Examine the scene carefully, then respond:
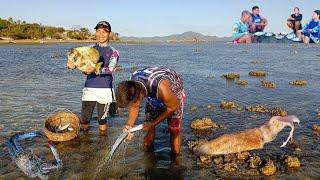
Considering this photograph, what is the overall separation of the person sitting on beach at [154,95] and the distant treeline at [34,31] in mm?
69843

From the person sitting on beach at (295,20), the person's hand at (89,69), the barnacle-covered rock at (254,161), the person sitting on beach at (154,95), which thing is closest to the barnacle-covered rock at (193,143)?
the person sitting on beach at (154,95)

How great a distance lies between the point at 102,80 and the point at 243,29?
82.3 meters

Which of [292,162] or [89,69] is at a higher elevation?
[89,69]

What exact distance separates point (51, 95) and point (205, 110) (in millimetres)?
6980

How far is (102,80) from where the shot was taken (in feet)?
31.6

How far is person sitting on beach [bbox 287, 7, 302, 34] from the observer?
257 ft

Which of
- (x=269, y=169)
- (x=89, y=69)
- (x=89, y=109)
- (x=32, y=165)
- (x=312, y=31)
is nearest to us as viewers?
(x=32, y=165)

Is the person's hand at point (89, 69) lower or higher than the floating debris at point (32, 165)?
higher

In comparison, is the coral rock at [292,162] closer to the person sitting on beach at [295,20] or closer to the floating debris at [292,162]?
the floating debris at [292,162]

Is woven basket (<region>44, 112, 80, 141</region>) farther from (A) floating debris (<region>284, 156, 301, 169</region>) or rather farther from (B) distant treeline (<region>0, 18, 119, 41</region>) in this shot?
(B) distant treeline (<region>0, 18, 119, 41</region>)

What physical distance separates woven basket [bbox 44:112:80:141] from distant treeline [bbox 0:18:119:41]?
66.9m

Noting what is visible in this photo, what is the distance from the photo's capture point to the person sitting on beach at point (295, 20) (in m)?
78.2

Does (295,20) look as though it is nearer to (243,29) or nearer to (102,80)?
(243,29)

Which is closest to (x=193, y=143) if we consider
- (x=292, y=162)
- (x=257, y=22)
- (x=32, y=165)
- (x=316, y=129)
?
(x=292, y=162)
